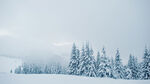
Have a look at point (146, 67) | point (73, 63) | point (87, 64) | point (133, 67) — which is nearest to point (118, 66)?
point (133, 67)

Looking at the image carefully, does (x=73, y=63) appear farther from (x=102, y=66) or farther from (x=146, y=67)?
(x=146, y=67)

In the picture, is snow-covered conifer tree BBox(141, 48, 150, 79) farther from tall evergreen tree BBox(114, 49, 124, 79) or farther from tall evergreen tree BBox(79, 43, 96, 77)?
tall evergreen tree BBox(79, 43, 96, 77)

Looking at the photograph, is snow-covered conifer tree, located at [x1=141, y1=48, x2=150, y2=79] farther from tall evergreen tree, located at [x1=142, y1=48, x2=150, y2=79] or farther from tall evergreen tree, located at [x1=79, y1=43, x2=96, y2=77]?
tall evergreen tree, located at [x1=79, y1=43, x2=96, y2=77]

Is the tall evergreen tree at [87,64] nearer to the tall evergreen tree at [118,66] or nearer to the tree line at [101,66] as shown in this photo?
the tree line at [101,66]

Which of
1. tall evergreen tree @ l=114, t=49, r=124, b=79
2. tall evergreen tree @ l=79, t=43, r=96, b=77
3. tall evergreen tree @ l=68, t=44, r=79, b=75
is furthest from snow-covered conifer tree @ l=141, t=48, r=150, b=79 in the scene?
tall evergreen tree @ l=68, t=44, r=79, b=75

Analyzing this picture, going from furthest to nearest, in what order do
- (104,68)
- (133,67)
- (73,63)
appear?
(133,67) → (73,63) → (104,68)

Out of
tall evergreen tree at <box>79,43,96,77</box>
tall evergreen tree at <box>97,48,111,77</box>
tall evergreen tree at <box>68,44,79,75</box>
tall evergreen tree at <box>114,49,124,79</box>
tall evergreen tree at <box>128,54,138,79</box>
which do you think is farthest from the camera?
tall evergreen tree at <box>128,54,138,79</box>

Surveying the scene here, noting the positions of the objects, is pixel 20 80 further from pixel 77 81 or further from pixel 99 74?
pixel 99 74

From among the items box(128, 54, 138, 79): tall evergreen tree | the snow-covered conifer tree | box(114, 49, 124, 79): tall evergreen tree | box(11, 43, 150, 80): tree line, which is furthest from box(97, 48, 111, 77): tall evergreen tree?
box(128, 54, 138, 79): tall evergreen tree

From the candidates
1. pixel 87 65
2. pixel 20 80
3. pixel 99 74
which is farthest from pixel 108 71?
pixel 20 80

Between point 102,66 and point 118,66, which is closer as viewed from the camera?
point 102,66

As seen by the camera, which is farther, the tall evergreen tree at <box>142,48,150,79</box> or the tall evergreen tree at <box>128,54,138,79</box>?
the tall evergreen tree at <box>128,54,138,79</box>

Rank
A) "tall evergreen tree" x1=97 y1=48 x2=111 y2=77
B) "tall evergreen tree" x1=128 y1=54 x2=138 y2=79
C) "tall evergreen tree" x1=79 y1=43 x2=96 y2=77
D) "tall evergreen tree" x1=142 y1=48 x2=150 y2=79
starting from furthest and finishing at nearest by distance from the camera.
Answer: "tall evergreen tree" x1=128 y1=54 x2=138 y2=79, "tall evergreen tree" x1=79 y1=43 x2=96 y2=77, "tall evergreen tree" x1=142 y1=48 x2=150 y2=79, "tall evergreen tree" x1=97 y1=48 x2=111 y2=77

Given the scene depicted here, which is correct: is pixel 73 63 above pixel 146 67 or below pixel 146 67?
above
